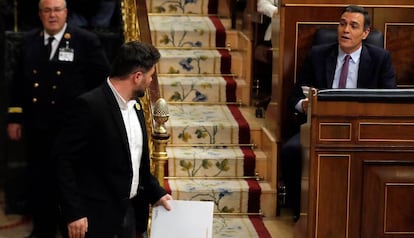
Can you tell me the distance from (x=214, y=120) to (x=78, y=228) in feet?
→ 10.2

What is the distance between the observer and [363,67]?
20.0 feet

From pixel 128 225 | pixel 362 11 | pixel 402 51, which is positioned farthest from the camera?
pixel 402 51

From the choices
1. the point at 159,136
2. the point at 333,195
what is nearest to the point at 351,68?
the point at 333,195

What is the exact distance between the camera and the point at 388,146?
5078 millimetres

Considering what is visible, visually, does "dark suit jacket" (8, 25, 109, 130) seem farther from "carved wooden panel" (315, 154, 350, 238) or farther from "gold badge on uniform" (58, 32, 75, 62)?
"carved wooden panel" (315, 154, 350, 238)

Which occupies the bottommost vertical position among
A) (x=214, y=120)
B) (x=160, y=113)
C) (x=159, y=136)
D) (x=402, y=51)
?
(x=214, y=120)

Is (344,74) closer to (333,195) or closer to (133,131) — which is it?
(333,195)

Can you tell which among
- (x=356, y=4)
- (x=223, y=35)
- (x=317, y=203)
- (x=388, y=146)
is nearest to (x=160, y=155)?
(x=317, y=203)

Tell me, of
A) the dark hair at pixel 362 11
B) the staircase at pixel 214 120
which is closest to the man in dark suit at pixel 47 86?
the staircase at pixel 214 120

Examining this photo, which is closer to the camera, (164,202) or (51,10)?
(164,202)

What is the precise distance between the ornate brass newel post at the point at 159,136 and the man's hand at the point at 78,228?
97 cm

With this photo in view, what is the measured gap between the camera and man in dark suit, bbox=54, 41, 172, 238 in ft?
13.3

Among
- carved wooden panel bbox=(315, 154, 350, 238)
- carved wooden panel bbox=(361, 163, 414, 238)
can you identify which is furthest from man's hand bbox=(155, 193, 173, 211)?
carved wooden panel bbox=(361, 163, 414, 238)

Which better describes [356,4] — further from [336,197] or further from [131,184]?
[131,184]
